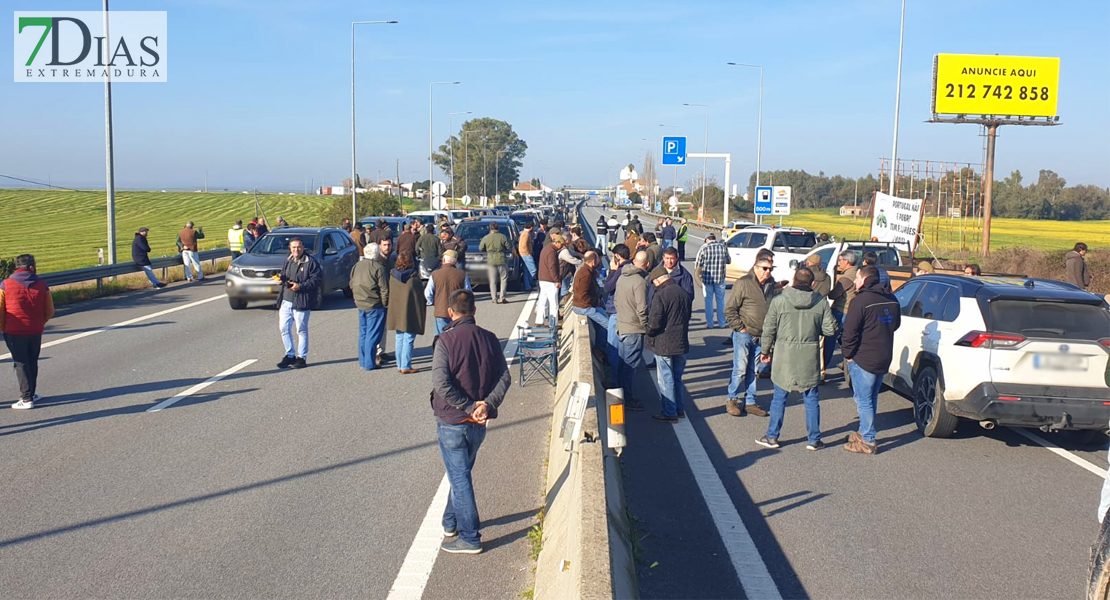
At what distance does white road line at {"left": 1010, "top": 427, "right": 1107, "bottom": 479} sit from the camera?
26.9 feet

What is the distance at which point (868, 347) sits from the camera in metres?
8.50

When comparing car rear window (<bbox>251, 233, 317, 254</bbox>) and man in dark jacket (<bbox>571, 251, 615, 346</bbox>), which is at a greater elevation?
car rear window (<bbox>251, 233, 317, 254</bbox>)

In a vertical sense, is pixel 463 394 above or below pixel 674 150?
below

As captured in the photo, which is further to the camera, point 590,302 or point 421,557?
point 590,302

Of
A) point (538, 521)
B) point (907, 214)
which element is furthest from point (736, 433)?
point (907, 214)

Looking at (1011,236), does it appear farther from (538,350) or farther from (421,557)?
(421,557)

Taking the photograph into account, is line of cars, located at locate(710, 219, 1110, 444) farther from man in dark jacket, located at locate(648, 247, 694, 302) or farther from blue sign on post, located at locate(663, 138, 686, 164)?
blue sign on post, located at locate(663, 138, 686, 164)

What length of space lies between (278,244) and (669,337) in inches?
491

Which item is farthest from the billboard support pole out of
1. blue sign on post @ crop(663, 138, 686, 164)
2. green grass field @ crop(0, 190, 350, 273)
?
green grass field @ crop(0, 190, 350, 273)

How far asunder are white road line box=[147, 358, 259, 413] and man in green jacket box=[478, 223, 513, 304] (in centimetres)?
760

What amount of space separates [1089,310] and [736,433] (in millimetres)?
3516

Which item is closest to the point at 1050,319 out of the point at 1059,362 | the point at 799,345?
the point at 1059,362

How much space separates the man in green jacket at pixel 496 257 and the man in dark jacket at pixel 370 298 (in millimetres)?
7448

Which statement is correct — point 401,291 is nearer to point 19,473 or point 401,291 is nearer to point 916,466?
point 19,473
